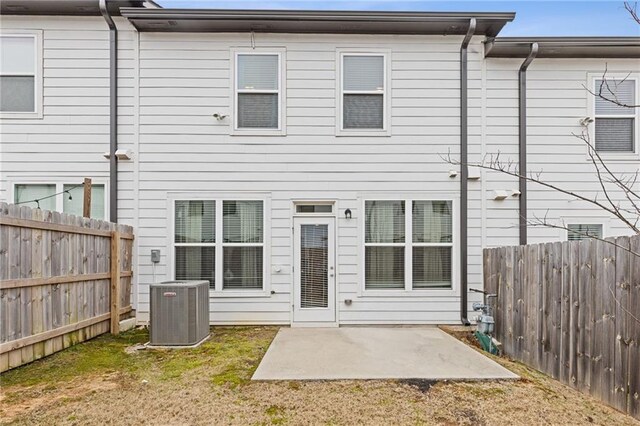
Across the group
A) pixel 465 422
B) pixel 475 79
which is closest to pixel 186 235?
pixel 465 422

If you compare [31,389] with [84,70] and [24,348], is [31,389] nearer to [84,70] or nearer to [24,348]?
[24,348]

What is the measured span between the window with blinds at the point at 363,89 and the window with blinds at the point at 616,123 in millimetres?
3789

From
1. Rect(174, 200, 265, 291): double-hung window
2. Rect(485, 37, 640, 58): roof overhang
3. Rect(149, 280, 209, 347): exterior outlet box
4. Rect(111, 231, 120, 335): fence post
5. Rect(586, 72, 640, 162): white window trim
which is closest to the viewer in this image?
Rect(149, 280, 209, 347): exterior outlet box

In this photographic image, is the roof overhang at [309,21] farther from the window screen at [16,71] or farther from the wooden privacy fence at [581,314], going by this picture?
the wooden privacy fence at [581,314]

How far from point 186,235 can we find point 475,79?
5.62 metres

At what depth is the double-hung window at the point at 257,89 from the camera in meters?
6.96

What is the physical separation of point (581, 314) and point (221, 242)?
5125 millimetres

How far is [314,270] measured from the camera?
6906 mm

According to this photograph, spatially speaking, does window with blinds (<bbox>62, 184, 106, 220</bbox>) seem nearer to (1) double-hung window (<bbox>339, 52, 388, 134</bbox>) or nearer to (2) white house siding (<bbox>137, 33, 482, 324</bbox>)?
(2) white house siding (<bbox>137, 33, 482, 324</bbox>)

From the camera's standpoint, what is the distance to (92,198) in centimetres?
687

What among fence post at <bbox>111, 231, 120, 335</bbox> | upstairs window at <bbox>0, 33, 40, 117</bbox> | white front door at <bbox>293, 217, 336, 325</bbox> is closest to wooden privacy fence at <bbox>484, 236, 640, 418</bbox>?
white front door at <bbox>293, 217, 336, 325</bbox>

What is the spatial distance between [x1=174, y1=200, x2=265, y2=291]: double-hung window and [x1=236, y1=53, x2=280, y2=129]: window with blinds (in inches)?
54.9

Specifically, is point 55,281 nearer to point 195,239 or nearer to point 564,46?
point 195,239

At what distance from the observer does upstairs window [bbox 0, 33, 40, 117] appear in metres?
6.78
